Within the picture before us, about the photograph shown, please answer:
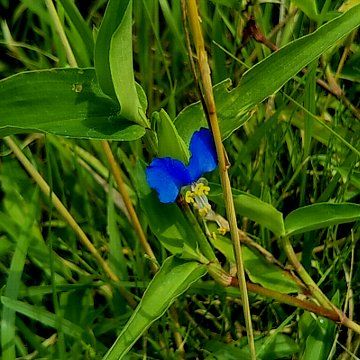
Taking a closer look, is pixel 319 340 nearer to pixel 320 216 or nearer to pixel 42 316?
pixel 320 216

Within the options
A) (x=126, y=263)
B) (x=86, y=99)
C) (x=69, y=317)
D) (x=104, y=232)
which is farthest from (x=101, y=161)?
(x=86, y=99)

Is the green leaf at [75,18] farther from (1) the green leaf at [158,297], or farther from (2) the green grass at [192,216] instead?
(1) the green leaf at [158,297]

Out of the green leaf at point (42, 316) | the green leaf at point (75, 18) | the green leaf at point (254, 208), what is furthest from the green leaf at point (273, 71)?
the green leaf at point (42, 316)

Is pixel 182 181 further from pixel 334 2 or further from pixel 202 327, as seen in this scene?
pixel 334 2

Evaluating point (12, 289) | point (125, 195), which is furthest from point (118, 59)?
point (12, 289)

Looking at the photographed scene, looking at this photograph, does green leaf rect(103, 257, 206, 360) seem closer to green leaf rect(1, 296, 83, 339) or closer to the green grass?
the green grass

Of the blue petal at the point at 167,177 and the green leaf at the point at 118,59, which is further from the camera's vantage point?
the blue petal at the point at 167,177

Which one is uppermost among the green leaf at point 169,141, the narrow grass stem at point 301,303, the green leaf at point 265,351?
the green leaf at point 169,141
